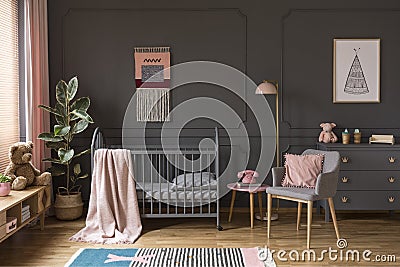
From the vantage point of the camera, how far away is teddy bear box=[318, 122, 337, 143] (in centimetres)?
555

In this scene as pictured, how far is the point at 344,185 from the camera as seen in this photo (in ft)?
17.4

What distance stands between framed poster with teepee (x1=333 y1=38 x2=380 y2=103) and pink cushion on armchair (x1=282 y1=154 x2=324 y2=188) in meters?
1.01

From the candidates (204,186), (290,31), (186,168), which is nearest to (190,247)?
(204,186)

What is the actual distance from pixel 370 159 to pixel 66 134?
110 inches

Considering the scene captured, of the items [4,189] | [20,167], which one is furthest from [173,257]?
[20,167]

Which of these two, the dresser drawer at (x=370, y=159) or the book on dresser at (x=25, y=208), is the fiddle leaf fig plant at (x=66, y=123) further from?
the dresser drawer at (x=370, y=159)

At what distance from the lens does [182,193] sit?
497 centimetres

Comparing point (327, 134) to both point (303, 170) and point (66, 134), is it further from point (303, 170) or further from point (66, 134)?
point (66, 134)

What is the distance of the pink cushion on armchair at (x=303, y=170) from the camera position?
192 inches

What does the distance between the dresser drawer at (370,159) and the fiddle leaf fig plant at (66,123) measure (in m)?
2.38

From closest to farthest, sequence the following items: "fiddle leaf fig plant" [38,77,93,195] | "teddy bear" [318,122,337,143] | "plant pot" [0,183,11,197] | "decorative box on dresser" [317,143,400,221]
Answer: "plant pot" [0,183,11,197]
"fiddle leaf fig plant" [38,77,93,195]
"decorative box on dresser" [317,143,400,221]
"teddy bear" [318,122,337,143]

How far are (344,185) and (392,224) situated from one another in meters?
0.56

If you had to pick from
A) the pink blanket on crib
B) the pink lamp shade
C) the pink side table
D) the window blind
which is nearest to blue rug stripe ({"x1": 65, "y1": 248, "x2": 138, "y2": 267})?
the pink blanket on crib

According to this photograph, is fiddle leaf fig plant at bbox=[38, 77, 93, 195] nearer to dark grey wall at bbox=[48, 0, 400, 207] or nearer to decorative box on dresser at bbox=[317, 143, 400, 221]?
dark grey wall at bbox=[48, 0, 400, 207]
